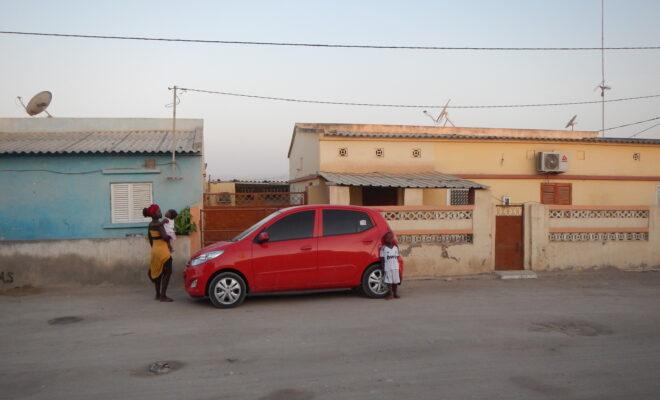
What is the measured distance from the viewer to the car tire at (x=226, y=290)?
9016 mm

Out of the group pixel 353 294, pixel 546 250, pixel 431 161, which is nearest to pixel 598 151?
pixel 431 161

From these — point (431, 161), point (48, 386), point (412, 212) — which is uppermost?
point (431, 161)

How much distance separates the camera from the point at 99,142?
49.0ft

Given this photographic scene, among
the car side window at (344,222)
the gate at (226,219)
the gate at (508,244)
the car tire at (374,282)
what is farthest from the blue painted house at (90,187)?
the gate at (508,244)

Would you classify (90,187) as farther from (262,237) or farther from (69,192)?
(262,237)

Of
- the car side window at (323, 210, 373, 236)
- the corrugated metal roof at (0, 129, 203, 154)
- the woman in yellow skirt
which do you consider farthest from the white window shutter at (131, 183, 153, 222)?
the car side window at (323, 210, 373, 236)

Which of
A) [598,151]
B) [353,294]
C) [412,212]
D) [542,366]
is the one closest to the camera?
[542,366]

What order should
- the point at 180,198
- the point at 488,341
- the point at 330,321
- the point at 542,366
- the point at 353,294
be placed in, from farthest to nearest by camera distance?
the point at 180,198
the point at 353,294
the point at 330,321
the point at 488,341
the point at 542,366

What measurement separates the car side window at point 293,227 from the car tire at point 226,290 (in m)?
0.90

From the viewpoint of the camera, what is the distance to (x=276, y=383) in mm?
5344

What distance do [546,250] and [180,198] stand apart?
9.03 m

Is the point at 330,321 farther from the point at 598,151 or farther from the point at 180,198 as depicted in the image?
the point at 598,151

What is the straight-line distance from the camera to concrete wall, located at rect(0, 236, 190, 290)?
11.4m

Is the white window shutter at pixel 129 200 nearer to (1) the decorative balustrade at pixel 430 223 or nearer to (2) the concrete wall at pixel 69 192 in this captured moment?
(2) the concrete wall at pixel 69 192
